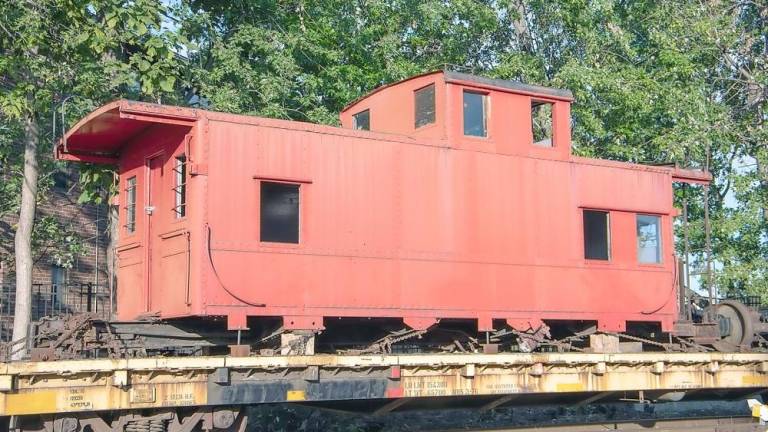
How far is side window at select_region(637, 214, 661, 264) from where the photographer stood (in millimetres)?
14781

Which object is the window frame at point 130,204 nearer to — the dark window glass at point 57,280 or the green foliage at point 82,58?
the green foliage at point 82,58

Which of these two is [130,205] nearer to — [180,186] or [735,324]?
[180,186]

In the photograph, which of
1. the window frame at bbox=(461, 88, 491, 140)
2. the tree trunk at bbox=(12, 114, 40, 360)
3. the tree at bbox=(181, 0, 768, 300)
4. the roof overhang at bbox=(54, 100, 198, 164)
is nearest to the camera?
the roof overhang at bbox=(54, 100, 198, 164)

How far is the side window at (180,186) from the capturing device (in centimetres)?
1169

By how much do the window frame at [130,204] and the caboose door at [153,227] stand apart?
55 cm

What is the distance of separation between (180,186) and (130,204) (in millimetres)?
1785

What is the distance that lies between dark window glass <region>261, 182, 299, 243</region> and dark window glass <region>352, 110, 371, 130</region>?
10.4 feet

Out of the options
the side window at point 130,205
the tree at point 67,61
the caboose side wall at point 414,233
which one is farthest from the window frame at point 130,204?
the caboose side wall at point 414,233

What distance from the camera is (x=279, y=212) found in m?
11.7

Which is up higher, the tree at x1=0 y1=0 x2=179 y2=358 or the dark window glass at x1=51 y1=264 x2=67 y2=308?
the tree at x1=0 y1=0 x2=179 y2=358

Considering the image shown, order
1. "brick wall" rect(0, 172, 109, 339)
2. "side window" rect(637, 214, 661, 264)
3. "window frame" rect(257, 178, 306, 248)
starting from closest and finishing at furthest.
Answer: "window frame" rect(257, 178, 306, 248), "side window" rect(637, 214, 661, 264), "brick wall" rect(0, 172, 109, 339)

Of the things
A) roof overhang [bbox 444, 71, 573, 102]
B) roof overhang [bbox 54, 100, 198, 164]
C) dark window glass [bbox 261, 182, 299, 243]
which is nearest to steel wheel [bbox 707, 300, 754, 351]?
roof overhang [bbox 444, 71, 573, 102]

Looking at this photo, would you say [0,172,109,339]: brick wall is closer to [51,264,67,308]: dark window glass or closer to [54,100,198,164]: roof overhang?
[51,264,67,308]: dark window glass

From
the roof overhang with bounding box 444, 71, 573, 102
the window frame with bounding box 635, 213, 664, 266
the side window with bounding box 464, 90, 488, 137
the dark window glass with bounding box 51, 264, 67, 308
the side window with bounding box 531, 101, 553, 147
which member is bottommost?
the dark window glass with bounding box 51, 264, 67, 308
